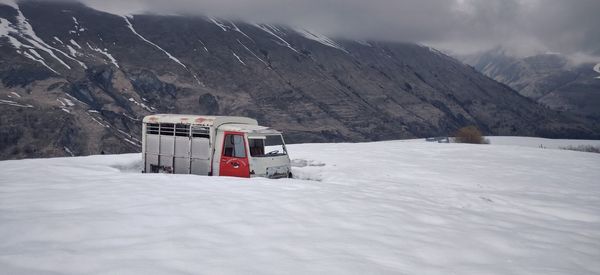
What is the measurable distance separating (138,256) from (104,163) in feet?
45.4

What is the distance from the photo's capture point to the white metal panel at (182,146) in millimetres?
14086

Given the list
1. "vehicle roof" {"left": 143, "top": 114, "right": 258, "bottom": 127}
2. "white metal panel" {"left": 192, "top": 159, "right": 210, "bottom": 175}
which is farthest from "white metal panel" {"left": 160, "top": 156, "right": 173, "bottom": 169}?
"vehicle roof" {"left": 143, "top": 114, "right": 258, "bottom": 127}

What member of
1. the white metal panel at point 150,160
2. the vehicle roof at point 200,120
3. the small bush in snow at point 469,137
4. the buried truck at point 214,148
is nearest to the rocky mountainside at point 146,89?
the small bush in snow at point 469,137

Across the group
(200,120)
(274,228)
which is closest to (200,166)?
(200,120)

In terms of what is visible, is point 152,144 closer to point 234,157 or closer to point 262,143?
point 234,157

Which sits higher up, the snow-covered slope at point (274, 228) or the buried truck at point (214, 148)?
the buried truck at point (214, 148)

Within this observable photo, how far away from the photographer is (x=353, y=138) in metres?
153

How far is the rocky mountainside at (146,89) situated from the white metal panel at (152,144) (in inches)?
3786

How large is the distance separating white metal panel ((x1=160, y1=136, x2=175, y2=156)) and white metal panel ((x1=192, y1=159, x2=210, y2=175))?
4.30ft

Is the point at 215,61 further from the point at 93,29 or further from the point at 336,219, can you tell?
the point at 336,219

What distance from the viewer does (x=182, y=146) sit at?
14.2 meters

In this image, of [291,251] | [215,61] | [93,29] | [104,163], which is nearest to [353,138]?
[215,61]

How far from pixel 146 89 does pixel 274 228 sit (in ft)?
520

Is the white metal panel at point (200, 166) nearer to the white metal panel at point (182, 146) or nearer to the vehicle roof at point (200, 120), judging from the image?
the white metal panel at point (182, 146)
